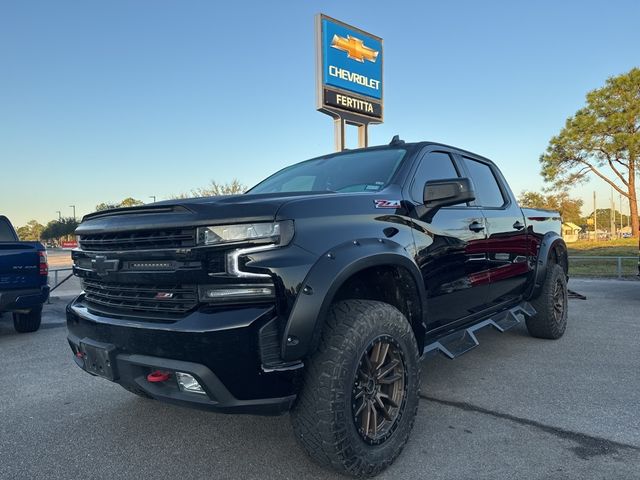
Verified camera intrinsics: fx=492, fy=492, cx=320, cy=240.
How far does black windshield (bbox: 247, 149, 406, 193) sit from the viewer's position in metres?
3.29

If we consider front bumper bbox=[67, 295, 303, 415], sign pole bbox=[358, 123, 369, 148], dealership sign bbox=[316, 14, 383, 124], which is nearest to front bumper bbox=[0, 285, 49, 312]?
front bumper bbox=[67, 295, 303, 415]

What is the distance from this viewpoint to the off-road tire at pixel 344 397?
2.24 meters

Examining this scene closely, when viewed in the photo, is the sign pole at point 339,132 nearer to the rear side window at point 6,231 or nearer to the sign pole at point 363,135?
the sign pole at point 363,135

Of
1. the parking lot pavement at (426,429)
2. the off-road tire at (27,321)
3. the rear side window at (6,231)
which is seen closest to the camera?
the parking lot pavement at (426,429)

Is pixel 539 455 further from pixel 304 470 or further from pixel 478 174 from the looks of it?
pixel 478 174

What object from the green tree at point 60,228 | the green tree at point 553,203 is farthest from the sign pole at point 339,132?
the green tree at point 60,228

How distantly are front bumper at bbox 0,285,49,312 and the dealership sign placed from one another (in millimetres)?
7258

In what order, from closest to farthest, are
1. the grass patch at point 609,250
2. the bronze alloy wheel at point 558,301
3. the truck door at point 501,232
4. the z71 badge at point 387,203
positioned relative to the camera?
1. the z71 badge at point 387,203
2. the truck door at point 501,232
3. the bronze alloy wheel at point 558,301
4. the grass patch at point 609,250

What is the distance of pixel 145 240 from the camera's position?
240 cm

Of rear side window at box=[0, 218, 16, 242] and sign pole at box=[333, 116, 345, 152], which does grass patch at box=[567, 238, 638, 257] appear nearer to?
sign pole at box=[333, 116, 345, 152]

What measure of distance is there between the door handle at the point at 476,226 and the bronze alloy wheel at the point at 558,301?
6.64 ft

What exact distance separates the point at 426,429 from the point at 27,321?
227 inches

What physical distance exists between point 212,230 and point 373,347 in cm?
102

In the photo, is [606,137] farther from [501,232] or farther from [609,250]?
[501,232]
